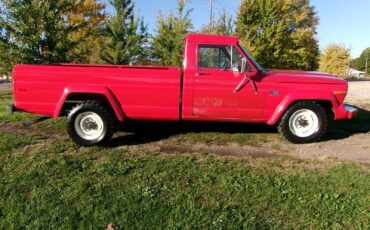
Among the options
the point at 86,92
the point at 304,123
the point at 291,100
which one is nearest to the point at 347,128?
the point at 304,123

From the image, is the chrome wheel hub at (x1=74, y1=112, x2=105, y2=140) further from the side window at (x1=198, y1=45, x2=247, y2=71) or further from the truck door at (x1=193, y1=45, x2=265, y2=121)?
the side window at (x1=198, y1=45, x2=247, y2=71)

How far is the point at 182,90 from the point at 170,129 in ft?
4.57

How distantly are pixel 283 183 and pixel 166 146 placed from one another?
7.57 feet

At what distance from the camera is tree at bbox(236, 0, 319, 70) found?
1034 inches

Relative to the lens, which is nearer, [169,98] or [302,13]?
[169,98]

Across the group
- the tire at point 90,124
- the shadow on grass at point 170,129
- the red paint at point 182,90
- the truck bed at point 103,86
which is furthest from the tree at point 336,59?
the tire at point 90,124

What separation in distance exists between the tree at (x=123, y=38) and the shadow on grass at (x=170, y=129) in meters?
12.7

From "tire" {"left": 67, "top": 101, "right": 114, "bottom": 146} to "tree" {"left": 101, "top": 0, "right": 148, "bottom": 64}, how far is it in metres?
13.9

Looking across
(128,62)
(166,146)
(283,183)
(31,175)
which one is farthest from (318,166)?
(128,62)

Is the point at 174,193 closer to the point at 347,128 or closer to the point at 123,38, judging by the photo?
the point at 347,128

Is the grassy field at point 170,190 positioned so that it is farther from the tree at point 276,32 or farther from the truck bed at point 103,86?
the tree at point 276,32

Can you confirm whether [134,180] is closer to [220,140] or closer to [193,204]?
[193,204]

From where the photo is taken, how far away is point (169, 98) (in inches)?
248

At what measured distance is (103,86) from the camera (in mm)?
6141
